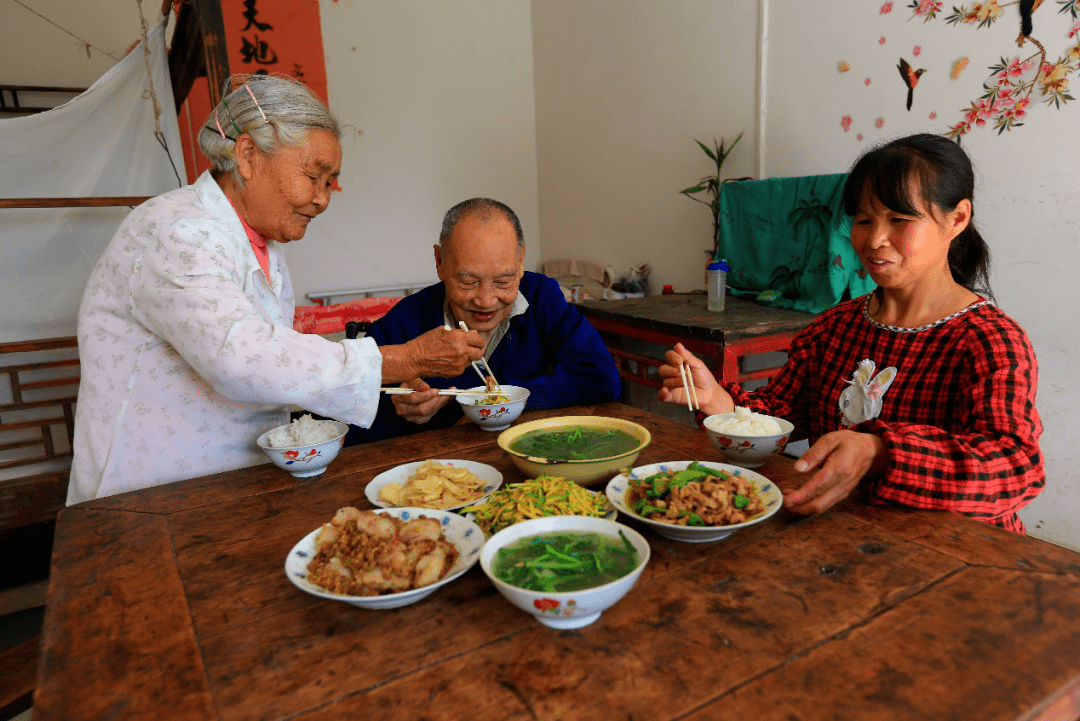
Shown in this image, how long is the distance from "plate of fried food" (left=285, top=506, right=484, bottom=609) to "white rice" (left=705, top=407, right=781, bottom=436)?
2.29ft

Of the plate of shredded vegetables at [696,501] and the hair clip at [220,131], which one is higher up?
the hair clip at [220,131]

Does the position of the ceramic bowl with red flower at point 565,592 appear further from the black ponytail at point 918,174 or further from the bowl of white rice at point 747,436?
the black ponytail at point 918,174

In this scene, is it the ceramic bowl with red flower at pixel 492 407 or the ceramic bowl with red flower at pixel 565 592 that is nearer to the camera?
the ceramic bowl with red flower at pixel 565 592

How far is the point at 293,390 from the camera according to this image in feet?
5.00

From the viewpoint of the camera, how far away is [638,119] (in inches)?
199

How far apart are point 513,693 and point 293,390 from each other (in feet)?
3.18

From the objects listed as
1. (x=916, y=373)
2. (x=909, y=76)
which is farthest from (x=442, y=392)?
(x=909, y=76)

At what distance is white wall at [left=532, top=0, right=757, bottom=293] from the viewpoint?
4.24 m

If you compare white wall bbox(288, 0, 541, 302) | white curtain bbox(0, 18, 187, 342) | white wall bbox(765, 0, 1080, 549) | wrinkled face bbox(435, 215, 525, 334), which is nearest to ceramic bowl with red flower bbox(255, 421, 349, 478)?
wrinkled face bbox(435, 215, 525, 334)

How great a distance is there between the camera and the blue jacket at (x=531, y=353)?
2250mm

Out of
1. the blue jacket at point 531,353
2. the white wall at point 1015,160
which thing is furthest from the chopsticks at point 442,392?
the white wall at point 1015,160

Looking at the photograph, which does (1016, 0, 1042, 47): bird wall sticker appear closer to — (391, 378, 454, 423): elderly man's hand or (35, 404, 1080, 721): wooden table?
(35, 404, 1080, 721): wooden table

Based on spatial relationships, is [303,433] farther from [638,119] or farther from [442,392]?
[638,119]

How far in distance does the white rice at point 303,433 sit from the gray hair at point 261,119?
734 millimetres
